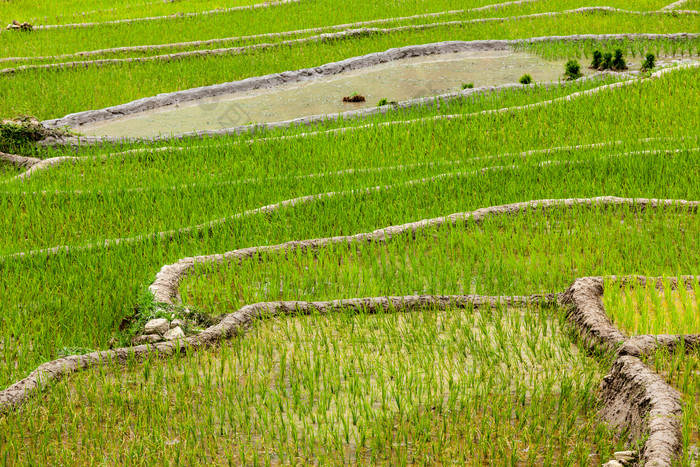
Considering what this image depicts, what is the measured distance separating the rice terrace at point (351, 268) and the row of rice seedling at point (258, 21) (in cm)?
245

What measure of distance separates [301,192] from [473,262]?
2187mm

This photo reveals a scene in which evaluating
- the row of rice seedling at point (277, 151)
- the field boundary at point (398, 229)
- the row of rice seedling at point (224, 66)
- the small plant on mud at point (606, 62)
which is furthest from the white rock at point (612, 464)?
the small plant on mud at point (606, 62)

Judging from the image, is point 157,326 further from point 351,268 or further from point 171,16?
point 171,16

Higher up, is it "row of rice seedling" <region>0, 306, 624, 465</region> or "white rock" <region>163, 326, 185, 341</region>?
"white rock" <region>163, 326, 185, 341</region>

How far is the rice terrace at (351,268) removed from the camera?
3.31 meters

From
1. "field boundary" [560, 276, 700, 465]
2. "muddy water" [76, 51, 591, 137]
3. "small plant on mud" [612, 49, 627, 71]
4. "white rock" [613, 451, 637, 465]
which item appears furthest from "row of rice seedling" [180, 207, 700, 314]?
"small plant on mud" [612, 49, 627, 71]

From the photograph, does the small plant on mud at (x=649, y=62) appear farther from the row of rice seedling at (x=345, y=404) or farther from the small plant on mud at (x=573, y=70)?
the row of rice seedling at (x=345, y=404)

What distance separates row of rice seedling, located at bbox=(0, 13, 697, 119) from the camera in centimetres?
1104

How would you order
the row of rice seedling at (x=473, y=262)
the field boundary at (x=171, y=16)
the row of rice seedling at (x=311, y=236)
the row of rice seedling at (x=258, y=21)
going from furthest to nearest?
1. the field boundary at (x=171, y=16)
2. the row of rice seedling at (x=258, y=21)
3. the row of rice seedling at (x=473, y=262)
4. the row of rice seedling at (x=311, y=236)

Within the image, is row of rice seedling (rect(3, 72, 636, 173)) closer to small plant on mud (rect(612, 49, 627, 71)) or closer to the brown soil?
the brown soil

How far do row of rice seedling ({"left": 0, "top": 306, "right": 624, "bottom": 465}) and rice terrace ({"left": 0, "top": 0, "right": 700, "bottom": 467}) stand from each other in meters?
0.01

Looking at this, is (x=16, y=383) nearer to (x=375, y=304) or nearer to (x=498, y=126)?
(x=375, y=304)

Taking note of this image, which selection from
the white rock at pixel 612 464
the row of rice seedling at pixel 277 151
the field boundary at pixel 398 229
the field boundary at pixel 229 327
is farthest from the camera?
the row of rice seedling at pixel 277 151

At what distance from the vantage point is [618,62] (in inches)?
469
